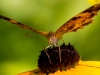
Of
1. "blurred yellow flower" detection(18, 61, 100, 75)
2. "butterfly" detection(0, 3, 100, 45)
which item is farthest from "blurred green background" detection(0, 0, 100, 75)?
"butterfly" detection(0, 3, 100, 45)

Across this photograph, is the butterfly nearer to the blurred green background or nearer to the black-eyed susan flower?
the black-eyed susan flower

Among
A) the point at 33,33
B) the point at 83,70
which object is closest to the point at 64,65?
the point at 83,70

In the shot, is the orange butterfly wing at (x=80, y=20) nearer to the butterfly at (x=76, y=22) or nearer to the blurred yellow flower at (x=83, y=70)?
the butterfly at (x=76, y=22)

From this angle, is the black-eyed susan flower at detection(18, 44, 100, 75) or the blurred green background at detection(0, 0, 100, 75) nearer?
the black-eyed susan flower at detection(18, 44, 100, 75)

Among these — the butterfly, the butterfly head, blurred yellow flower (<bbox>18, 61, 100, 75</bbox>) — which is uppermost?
the butterfly

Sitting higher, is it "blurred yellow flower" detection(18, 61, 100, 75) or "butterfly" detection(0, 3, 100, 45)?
"butterfly" detection(0, 3, 100, 45)

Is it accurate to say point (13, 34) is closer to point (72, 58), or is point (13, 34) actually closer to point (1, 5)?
point (1, 5)
